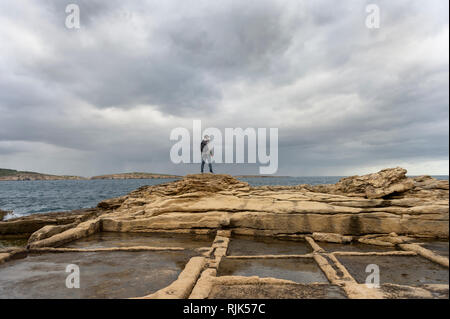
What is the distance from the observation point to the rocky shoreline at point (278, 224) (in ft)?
19.9

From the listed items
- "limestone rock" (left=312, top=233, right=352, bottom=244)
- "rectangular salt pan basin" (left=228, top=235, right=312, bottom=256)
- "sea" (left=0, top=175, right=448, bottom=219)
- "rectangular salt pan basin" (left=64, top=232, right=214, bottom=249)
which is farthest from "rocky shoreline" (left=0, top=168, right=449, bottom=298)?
"sea" (left=0, top=175, right=448, bottom=219)

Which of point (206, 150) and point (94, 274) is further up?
point (206, 150)

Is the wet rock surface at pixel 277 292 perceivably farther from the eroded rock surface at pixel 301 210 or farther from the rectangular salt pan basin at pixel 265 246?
the eroded rock surface at pixel 301 210

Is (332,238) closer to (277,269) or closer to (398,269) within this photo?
(398,269)

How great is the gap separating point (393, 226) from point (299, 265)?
489 centimetres

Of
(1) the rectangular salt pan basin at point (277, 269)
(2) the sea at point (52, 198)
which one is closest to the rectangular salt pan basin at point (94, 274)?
(1) the rectangular salt pan basin at point (277, 269)

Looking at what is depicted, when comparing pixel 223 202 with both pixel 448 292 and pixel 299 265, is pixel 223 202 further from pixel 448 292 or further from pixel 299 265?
pixel 448 292

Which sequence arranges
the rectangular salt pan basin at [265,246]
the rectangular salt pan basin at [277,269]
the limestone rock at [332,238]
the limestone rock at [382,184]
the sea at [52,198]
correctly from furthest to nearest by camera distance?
the sea at [52,198] < the limestone rock at [382,184] < the limestone rock at [332,238] < the rectangular salt pan basin at [265,246] < the rectangular salt pan basin at [277,269]

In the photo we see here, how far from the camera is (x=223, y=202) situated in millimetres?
13445

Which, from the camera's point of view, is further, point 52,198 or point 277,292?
point 52,198

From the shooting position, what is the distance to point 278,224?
1148 centimetres

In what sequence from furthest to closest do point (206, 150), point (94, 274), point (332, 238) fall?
point (206, 150) < point (332, 238) < point (94, 274)

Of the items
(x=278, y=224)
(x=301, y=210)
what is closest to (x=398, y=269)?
(x=301, y=210)
